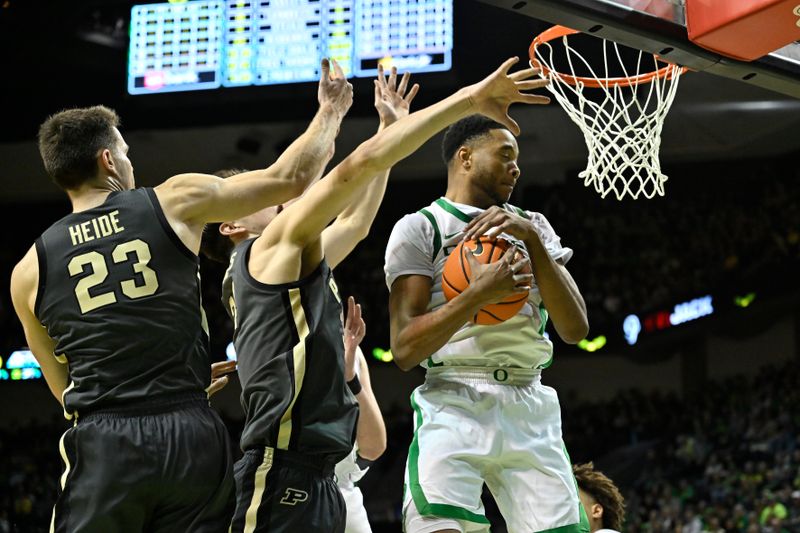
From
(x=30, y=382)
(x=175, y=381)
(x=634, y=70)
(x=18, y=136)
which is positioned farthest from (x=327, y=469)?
(x=30, y=382)

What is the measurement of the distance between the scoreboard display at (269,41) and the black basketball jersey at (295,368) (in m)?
7.71

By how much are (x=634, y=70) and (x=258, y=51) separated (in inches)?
230

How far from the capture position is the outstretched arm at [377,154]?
3520mm

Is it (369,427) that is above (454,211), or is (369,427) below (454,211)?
below

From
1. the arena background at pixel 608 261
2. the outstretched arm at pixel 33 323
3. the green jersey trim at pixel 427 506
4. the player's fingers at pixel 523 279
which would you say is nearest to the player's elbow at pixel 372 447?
the green jersey trim at pixel 427 506

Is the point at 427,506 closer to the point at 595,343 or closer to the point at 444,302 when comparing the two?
the point at 444,302

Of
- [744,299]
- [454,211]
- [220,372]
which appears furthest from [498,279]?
A: [744,299]

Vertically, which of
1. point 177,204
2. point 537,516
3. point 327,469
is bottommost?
point 537,516

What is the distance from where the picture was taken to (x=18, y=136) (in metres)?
17.0

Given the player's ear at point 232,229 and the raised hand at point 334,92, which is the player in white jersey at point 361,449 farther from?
the raised hand at point 334,92

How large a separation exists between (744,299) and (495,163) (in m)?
14.6

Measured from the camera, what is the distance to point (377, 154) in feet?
11.8

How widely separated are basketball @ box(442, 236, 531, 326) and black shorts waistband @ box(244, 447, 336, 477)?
2.73 ft

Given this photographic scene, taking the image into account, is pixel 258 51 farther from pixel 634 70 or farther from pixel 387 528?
pixel 387 528
